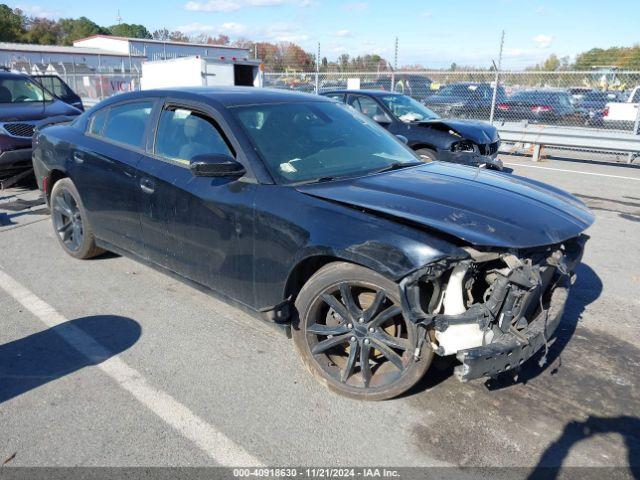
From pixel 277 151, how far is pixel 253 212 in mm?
514

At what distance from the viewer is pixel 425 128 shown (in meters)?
8.73

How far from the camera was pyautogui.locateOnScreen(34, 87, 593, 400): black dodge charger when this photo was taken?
2.65 m

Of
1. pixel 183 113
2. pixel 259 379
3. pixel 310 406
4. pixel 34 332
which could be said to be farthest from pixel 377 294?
pixel 34 332

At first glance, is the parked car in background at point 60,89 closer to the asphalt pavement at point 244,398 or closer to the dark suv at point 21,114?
the dark suv at point 21,114

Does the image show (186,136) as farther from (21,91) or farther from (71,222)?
(21,91)

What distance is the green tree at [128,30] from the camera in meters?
110

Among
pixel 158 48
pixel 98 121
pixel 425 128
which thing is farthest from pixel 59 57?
pixel 98 121

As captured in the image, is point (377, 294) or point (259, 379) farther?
point (259, 379)

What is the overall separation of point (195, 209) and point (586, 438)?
8.80 feet

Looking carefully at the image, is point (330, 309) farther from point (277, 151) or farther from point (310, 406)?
point (277, 151)

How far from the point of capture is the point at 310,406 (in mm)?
2939

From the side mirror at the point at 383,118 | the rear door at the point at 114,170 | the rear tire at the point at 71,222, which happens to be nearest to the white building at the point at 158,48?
the side mirror at the point at 383,118

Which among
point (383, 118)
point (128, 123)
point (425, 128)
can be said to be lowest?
point (425, 128)

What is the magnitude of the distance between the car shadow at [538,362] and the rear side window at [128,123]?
279 centimetres
